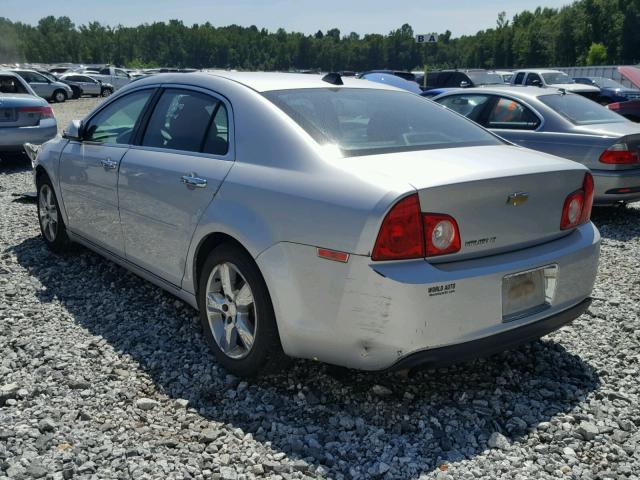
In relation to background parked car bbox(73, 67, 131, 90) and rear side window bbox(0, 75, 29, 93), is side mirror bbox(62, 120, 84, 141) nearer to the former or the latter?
rear side window bbox(0, 75, 29, 93)

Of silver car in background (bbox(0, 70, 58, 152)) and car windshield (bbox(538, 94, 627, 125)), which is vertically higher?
car windshield (bbox(538, 94, 627, 125))

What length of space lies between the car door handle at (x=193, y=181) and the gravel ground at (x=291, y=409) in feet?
3.22

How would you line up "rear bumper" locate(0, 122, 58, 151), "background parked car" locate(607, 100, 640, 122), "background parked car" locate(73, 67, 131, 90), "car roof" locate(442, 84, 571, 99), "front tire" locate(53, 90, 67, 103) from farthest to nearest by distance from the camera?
"background parked car" locate(73, 67, 131, 90), "front tire" locate(53, 90, 67, 103), "background parked car" locate(607, 100, 640, 122), "rear bumper" locate(0, 122, 58, 151), "car roof" locate(442, 84, 571, 99)

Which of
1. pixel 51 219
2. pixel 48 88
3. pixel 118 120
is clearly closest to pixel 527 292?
pixel 118 120

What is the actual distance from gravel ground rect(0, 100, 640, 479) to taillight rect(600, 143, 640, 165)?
297 cm

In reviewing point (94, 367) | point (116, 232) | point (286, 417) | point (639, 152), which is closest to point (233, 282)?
point (286, 417)

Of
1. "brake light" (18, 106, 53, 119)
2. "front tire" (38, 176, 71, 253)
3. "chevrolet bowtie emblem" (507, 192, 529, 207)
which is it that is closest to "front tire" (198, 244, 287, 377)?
"chevrolet bowtie emblem" (507, 192, 529, 207)

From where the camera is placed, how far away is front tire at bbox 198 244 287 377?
10.1ft

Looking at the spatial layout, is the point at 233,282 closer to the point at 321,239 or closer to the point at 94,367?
the point at 321,239

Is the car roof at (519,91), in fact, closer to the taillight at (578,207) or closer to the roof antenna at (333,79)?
the roof antenna at (333,79)

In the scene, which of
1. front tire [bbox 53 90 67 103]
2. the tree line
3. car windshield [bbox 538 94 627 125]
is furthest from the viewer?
the tree line

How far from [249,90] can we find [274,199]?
0.81m

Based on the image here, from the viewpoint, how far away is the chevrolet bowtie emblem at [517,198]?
2879 mm

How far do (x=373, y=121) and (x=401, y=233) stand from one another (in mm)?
1044
